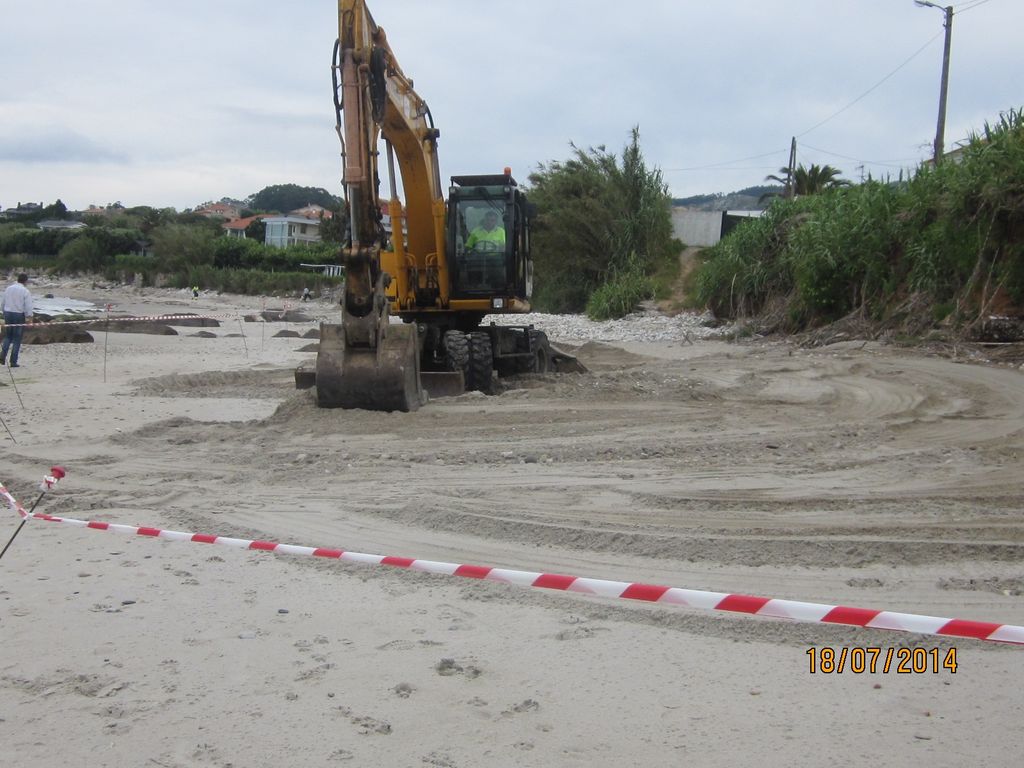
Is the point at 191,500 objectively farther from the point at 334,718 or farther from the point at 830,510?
the point at 830,510

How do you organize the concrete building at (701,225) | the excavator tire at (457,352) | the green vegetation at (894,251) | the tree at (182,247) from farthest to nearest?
the tree at (182,247)
the concrete building at (701,225)
the green vegetation at (894,251)
the excavator tire at (457,352)

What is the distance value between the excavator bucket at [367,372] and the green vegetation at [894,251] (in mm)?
11379

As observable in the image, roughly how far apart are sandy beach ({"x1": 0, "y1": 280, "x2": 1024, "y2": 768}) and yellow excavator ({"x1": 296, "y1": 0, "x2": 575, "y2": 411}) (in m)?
0.69

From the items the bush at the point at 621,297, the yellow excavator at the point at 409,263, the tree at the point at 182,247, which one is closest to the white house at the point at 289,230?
the tree at the point at 182,247

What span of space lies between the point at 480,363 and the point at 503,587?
8.11 m

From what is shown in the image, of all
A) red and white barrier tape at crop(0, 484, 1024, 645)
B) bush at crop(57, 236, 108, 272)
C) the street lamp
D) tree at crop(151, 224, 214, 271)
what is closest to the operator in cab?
red and white barrier tape at crop(0, 484, 1024, 645)

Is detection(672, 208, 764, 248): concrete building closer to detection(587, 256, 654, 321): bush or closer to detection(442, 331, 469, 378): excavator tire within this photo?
detection(587, 256, 654, 321): bush

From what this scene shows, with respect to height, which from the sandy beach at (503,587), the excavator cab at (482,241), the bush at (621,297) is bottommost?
the sandy beach at (503,587)

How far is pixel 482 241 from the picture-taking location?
13508 mm

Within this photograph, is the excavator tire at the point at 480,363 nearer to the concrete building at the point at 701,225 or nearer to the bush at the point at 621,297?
the bush at the point at 621,297

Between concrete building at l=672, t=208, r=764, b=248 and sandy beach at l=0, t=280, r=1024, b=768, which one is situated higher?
concrete building at l=672, t=208, r=764, b=248
